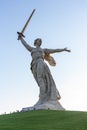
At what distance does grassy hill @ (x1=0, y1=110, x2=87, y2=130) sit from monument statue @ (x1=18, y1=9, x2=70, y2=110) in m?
3.29

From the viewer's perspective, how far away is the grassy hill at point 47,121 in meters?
23.3

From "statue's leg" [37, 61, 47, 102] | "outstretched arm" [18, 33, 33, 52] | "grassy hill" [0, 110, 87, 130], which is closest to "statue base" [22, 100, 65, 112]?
"statue's leg" [37, 61, 47, 102]

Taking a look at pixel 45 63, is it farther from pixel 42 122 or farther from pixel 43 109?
pixel 42 122

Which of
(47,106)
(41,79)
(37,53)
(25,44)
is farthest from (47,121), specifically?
(25,44)

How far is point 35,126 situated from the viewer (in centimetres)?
2373

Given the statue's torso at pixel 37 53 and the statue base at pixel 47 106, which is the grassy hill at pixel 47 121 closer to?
the statue base at pixel 47 106

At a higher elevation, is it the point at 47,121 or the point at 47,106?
the point at 47,106

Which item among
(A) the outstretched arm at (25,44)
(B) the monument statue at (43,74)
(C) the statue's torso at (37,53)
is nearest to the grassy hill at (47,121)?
(B) the monument statue at (43,74)

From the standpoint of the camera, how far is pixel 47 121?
25.9 m

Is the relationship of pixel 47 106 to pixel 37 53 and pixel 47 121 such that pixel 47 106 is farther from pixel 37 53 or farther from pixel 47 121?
pixel 47 121

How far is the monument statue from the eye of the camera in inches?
1334

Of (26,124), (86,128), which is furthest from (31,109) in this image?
(86,128)

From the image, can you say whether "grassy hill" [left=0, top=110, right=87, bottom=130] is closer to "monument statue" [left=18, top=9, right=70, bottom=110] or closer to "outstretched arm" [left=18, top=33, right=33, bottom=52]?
"monument statue" [left=18, top=9, right=70, bottom=110]

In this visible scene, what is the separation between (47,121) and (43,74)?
28.7 ft
